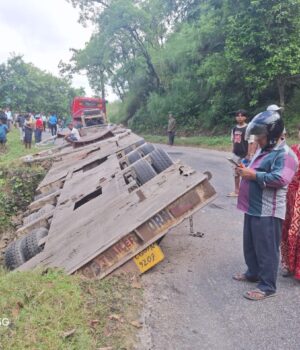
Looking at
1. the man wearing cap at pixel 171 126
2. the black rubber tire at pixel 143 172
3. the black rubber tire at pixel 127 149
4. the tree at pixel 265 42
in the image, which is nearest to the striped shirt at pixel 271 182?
→ the black rubber tire at pixel 143 172

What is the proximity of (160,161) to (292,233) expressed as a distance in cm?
280

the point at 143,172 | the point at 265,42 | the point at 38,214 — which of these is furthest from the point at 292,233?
the point at 265,42

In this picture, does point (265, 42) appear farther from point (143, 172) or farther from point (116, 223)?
point (116, 223)

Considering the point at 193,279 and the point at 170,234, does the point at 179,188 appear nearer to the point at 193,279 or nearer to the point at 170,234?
the point at 193,279

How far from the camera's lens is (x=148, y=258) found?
4.42 m

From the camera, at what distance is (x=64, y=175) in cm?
844

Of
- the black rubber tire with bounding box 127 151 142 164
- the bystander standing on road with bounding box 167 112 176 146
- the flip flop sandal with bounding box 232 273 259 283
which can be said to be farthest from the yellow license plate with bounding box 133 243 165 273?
the bystander standing on road with bounding box 167 112 176 146

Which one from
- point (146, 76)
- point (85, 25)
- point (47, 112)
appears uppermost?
point (85, 25)

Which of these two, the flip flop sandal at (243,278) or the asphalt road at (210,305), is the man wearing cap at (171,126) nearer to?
the asphalt road at (210,305)

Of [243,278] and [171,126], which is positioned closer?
[243,278]

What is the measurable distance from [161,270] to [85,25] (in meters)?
30.2

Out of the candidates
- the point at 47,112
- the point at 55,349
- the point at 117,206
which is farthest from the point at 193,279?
the point at 47,112

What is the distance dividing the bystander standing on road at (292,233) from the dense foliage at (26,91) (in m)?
36.5

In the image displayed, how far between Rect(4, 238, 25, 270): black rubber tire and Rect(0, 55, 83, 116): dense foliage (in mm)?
34523
